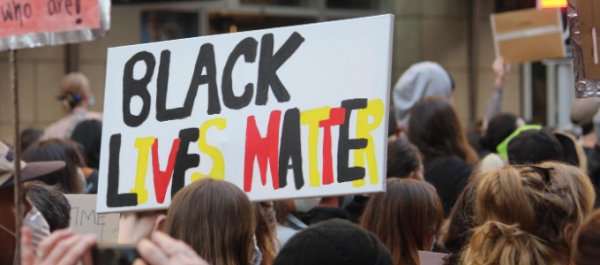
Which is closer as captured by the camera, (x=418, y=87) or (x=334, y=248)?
(x=334, y=248)

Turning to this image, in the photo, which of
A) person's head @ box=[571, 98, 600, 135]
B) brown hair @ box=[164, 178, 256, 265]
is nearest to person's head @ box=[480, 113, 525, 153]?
person's head @ box=[571, 98, 600, 135]

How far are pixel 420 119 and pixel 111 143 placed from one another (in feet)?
7.48

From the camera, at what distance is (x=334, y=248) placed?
197cm

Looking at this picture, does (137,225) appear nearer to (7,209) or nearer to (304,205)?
(7,209)

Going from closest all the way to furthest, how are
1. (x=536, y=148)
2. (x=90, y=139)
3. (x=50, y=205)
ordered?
(x=50, y=205) < (x=536, y=148) < (x=90, y=139)

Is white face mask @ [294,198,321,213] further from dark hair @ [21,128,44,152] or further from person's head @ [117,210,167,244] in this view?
dark hair @ [21,128,44,152]

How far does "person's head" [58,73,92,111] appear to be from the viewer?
651 centimetres

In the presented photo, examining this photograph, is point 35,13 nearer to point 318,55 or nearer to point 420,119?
point 318,55

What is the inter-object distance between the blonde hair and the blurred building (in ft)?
23.9

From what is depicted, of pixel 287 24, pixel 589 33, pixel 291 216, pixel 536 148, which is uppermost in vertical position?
pixel 287 24

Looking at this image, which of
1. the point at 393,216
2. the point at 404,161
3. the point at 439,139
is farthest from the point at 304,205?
the point at 439,139

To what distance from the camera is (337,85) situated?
122 inches

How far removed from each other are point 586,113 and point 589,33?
9.46 feet

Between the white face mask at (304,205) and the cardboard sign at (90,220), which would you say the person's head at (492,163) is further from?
the cardboard sign at (90,220)
